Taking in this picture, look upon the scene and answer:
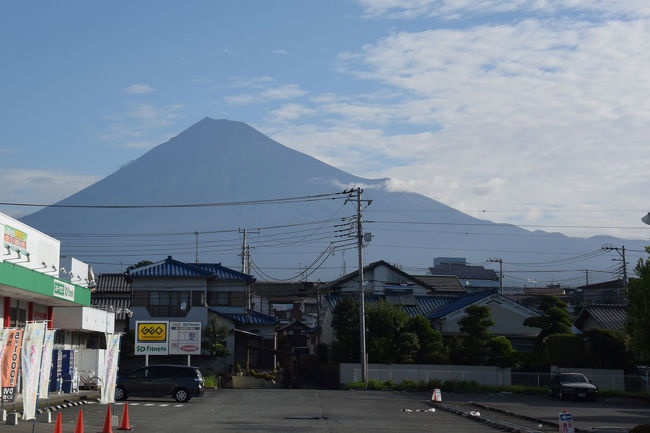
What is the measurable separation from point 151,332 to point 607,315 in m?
29.6

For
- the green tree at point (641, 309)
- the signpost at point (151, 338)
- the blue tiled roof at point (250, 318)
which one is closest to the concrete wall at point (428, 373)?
the blue tiled roof at point (250, 318)

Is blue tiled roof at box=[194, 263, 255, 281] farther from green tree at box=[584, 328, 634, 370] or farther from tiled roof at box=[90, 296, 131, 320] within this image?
green tree at box=[584, 328, 634, 370]

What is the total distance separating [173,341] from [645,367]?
27.0 metres

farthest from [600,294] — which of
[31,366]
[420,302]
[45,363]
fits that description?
[31,366]

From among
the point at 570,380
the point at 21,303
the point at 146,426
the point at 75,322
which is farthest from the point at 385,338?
the point at 146,426

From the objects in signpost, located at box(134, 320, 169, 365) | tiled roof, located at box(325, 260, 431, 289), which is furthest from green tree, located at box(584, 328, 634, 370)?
signpost, located at box(134, 320, 169, 365)

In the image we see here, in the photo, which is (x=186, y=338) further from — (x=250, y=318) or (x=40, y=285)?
(x=40, y=285)

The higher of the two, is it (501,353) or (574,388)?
(501,353)

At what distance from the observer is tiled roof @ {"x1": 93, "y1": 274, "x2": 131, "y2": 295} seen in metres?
62.2

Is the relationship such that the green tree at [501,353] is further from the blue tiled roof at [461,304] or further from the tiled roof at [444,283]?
the tiled roof at [444,283]

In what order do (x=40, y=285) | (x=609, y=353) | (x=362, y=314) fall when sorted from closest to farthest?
(x=40, y=285) → (x=362, y=314) → (x=609, y=353)

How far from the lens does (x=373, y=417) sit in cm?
2434

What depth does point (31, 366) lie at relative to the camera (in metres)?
17.0

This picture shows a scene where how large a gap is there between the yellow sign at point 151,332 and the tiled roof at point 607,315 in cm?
2797
